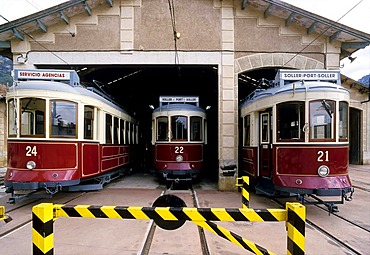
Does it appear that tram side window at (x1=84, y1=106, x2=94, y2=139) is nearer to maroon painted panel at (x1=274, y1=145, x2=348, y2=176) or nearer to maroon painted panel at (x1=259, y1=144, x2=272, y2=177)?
maroon painted panel at (x1=259, y1=144, x2=272, y2=177)

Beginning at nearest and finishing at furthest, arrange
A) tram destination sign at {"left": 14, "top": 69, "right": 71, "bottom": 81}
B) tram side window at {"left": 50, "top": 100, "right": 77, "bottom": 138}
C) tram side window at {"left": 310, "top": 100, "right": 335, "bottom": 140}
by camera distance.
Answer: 1. tram side window at {"left": 310, "top": 100, "right": 335, "bottom": 140}
2. tram side window at {"left": 50, "top": 100, "right": 77, "bottom": 138}
3. tram destination sign at {"left": 14, "top": 69, "right": 71, "bottom": 81}

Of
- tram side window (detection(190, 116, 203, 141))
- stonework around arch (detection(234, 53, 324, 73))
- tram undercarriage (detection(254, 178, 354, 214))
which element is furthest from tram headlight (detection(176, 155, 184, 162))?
stonework around arch (detection(234, 53, 324, 73))

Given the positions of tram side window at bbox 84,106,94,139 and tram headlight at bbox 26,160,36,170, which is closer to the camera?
tram headlight at bbox 26,160,36,170

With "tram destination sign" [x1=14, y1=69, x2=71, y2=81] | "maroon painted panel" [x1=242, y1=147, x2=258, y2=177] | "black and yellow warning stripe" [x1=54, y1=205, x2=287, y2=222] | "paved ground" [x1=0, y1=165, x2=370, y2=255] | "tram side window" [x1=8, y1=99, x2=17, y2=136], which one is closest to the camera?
"black and yellow warning stripe" [x1=54, y1=205, x2=287, y2=222]

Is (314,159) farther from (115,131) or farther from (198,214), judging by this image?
(115,131)

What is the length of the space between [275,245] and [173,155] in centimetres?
582

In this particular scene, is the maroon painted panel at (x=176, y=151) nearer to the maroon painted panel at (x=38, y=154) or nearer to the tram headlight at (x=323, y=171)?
the maroon painted panel at (x=38, y=154)

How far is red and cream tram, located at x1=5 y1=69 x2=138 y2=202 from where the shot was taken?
682 cm

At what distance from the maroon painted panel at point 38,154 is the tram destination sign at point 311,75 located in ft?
18.1

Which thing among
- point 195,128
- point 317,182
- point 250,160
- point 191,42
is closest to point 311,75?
point 317,182

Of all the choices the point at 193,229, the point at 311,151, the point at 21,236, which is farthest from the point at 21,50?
the point at 311,151

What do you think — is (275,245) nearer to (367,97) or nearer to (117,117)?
(117,117)

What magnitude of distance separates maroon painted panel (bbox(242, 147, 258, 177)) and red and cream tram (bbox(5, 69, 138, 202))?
4.30 m

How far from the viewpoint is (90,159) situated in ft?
26.5
